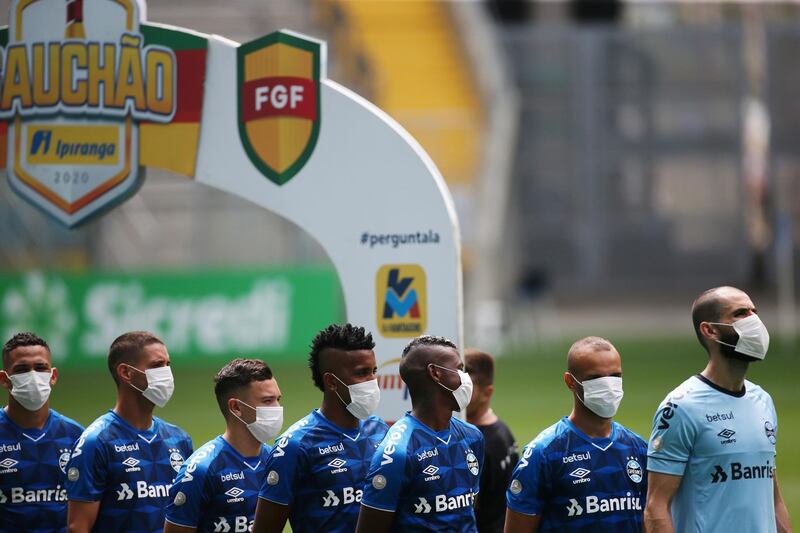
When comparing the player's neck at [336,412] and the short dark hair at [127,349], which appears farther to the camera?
the short dark hair at [127,349]

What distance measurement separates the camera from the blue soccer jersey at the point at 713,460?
19.6 ft

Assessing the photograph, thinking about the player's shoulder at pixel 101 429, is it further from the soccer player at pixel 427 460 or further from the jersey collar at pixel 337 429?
the soccer player at pixel 427 460

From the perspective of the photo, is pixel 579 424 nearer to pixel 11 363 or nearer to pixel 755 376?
pixel 11 363

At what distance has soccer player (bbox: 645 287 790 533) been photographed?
5.96 meters

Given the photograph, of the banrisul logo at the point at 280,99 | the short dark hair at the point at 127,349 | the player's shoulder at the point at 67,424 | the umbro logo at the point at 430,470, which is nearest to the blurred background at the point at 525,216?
the banrisul logo at the point at 280,99

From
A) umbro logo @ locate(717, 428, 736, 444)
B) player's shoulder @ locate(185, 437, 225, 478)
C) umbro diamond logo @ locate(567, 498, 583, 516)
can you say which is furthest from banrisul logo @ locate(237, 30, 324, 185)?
umbro logo @ locate(717, 428, 736, 444)

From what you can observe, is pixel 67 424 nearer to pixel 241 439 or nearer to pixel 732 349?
pixel 241 439

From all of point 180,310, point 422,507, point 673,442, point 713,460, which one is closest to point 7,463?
point 422,507

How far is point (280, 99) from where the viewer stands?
7875 millimetres

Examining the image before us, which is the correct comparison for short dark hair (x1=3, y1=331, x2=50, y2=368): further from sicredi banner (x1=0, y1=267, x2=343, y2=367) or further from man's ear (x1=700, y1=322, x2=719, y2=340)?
sicredi banner (x1=0, y1=267, x2=343, y2=367)

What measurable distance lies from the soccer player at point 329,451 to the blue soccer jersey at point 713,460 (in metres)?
1.40

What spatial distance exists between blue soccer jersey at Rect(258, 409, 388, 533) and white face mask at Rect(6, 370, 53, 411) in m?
1.70

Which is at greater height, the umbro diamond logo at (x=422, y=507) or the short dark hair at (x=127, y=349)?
the short dark hair at (x=127, y=349)

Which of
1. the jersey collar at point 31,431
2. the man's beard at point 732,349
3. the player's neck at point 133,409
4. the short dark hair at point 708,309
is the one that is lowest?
the jersey collar at point 31,431
